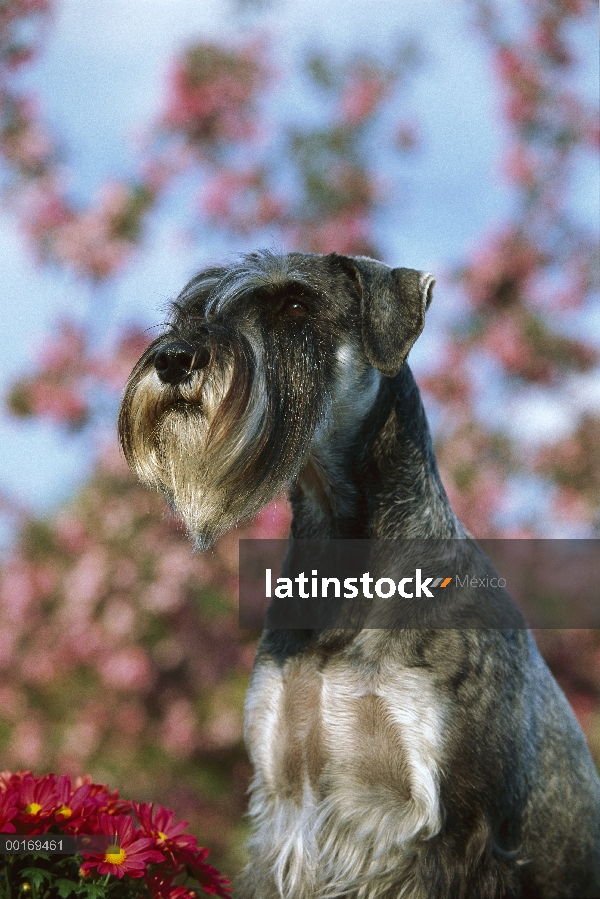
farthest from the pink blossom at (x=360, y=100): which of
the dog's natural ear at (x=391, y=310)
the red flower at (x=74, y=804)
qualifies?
the red flower at (x=74, y=804)

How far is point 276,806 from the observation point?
2.87 m

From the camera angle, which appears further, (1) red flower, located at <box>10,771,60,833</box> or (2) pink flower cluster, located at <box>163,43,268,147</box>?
(2) pink flower cluster, located at <box>163,43,268,147</box>

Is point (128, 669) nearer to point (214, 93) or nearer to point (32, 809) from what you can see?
point (32, 809)

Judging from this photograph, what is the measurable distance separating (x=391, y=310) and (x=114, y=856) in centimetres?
172

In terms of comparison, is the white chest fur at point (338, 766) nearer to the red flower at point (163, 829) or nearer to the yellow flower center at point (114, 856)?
the red flower at point (163, 829)

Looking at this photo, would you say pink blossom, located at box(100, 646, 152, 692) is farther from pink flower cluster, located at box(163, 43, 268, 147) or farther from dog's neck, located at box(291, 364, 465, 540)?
pink flower cluster, located at box(163, 43, 268, 147)

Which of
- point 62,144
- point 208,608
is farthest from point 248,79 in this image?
point 208,608

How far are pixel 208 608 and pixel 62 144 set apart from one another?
3.54 metres

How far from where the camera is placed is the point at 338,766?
2.69 meters

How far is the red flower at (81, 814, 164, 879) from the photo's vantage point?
8.07 feet

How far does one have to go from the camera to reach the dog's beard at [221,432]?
2562 mm

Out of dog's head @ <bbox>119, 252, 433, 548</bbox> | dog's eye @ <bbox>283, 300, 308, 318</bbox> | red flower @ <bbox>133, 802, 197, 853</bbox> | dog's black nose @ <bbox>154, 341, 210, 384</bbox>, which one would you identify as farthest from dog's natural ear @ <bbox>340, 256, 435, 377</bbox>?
red flower @ <bbox>133, 802, 197, 853</bbox>

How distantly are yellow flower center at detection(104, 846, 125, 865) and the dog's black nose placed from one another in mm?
1305

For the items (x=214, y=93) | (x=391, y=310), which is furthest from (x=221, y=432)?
(x=214, y=93)
